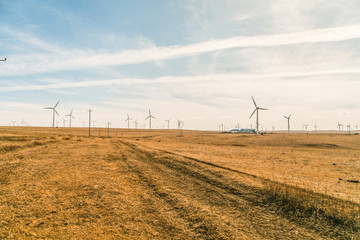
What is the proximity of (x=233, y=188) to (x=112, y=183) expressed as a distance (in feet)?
23.1

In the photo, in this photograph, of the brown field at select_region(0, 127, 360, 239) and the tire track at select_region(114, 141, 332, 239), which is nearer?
the brown field at select_region(0, 127, 360, 239)

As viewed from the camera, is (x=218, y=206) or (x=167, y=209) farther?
(x=218, y=206)

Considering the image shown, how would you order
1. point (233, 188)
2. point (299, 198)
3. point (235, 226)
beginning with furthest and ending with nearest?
point (233, 188) < point (299, 198) < point (235, 226)

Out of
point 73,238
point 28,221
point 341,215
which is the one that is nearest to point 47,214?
point 28,221

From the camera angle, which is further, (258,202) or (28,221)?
(258,202)

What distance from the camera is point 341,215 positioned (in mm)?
7199

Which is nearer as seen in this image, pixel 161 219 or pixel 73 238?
pixel 73 238

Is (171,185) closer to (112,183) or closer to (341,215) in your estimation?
(112,183)

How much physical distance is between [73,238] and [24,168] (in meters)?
12.3

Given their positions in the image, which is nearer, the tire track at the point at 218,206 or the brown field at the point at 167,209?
the brown field at the point at 167,209

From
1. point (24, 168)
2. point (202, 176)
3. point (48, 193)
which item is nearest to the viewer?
point (48, 193)

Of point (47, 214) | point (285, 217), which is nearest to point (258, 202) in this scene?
point (285, 217)

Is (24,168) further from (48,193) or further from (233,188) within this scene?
(233,188)

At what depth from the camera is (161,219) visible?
6984mm
